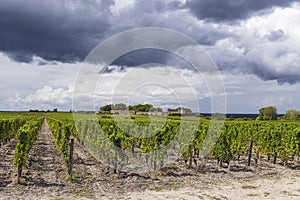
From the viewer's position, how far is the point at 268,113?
8475 centimetres

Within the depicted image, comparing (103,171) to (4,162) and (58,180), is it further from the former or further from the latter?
(4,162)

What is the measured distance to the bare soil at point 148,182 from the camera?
9258 millimetres

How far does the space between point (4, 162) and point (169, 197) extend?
796cm

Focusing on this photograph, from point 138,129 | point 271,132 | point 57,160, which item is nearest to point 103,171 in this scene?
point 57,160

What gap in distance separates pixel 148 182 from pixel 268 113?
80122mm

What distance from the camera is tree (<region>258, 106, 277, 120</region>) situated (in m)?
83.5

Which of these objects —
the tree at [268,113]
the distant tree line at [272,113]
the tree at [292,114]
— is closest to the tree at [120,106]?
the distant tree line at [272,113]

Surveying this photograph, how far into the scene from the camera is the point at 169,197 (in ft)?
29.8

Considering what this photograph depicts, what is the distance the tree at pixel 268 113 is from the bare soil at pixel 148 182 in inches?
2874

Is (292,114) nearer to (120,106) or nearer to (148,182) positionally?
(120,106)

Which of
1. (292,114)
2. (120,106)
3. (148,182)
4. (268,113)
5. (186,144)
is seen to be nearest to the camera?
(148,182)

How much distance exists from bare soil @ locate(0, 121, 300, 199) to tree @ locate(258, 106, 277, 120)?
73.0 m

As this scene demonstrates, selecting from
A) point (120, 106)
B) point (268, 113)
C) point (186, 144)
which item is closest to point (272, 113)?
point (268, 113)

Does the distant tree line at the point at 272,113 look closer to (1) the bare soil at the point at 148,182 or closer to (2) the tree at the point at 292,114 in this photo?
(2) the tree at the point at 292,114
